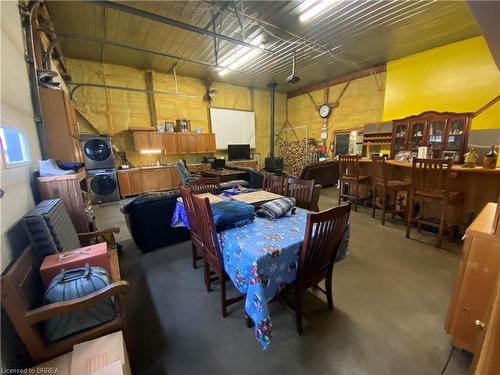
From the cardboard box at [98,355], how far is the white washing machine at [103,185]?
200 inches

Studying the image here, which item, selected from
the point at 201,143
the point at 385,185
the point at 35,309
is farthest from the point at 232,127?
the point at 35,309

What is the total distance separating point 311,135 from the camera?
8219 mm

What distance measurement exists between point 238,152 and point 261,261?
7027 mm

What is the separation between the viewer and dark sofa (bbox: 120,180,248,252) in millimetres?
2650

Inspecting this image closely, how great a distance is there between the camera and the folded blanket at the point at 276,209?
5.85ft

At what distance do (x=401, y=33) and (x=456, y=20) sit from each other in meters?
0.80

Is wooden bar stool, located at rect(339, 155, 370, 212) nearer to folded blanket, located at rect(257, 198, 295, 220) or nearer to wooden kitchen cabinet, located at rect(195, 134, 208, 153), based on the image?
folded blanket, located at rect(257, 198, 295, 220)

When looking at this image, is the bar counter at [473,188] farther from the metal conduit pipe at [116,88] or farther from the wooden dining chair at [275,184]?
the metal conduit pipe at [116,88]

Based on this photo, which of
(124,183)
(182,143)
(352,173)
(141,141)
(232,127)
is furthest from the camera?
(232,127)

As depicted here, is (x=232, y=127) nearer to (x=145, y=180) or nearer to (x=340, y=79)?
(x=145, y=180)

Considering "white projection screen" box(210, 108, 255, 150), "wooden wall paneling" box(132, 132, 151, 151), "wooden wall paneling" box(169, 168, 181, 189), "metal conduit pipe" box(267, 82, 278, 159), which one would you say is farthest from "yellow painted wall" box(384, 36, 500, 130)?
"wooden wall paneling" box(132, 132, 151, 151)

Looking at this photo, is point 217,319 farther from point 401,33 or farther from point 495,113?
point 495,113

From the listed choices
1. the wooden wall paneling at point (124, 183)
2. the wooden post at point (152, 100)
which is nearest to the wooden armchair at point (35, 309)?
the wooden wall paneling at point (124, 183)

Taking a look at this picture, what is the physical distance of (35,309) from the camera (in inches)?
41.0
